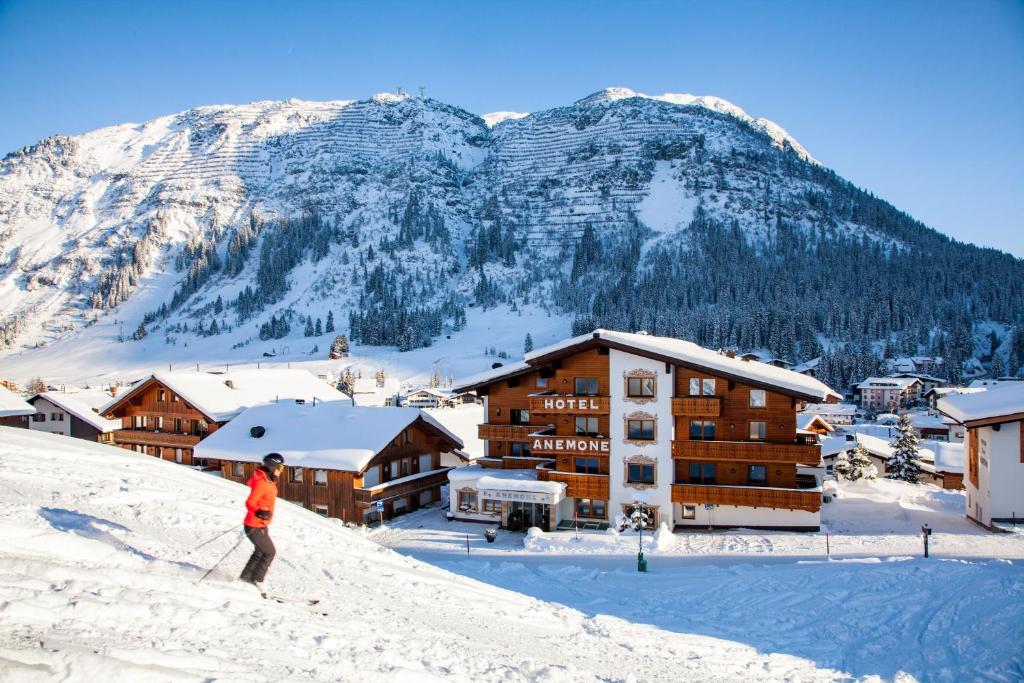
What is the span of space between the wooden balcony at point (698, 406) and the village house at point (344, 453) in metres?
15.1

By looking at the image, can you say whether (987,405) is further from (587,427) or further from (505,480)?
(505,480)

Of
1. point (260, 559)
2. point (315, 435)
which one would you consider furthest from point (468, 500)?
point (260, 559)

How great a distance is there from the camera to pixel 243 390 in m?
47.9

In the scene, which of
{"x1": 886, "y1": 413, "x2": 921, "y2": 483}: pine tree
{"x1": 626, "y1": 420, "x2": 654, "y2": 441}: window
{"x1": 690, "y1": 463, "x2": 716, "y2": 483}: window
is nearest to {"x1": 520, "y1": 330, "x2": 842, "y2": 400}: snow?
{"x1": 626, "y1": 420, "x2": 654, "y2": 441}: window

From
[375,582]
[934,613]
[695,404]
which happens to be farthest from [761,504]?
[375,582]

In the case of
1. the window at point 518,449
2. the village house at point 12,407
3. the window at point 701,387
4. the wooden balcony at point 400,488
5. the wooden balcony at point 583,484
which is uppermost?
the window at point 701,387

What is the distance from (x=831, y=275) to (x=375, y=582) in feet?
664

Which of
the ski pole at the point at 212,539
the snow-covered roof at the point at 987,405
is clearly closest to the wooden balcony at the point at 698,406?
the snow-covered roof at the point at 987,405

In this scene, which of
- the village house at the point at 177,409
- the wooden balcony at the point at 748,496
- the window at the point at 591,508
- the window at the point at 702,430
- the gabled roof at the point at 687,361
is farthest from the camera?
the village house at the point at 177,409

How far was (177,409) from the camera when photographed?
44.9m

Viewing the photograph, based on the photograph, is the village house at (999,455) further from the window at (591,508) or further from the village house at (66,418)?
the village house at (66,418)

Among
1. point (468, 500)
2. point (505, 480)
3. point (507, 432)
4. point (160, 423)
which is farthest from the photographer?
point (160, 423)

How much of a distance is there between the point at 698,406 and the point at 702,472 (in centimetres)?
345

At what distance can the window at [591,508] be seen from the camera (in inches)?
1257
